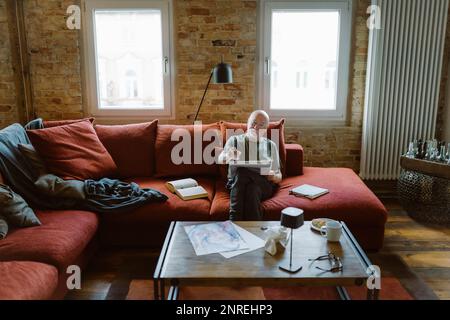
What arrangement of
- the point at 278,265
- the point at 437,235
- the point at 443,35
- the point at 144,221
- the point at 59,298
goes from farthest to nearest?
the point at 443,35 < the point at 437,235 < the point at 144,221 < the point at 59,298 < the point at 278,265

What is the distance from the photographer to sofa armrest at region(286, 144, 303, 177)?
11.6ft

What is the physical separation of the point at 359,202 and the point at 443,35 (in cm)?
198

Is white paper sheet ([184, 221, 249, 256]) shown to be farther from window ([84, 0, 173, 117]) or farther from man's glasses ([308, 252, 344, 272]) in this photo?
window ([84, 0, 173, 117])

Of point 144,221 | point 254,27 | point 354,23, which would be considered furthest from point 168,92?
point 354,23

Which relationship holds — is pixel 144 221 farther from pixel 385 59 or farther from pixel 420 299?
pixel 385 59

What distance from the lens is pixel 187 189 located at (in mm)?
3094

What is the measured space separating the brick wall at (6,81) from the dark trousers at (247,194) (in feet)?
7.81

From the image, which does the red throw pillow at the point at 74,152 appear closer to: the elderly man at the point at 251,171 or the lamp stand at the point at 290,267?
the elderly man at the point at 251,171

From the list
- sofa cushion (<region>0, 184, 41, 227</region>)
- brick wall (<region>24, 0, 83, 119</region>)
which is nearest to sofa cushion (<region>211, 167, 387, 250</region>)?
sofa cushion (<region>0, 184, 41, 227</region>)

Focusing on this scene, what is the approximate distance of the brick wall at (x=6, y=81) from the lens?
3824mm

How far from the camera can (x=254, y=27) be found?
389cm

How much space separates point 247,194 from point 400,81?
80.5 inches

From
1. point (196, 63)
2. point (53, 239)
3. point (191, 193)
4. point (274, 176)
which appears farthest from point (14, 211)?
point (196, 63)

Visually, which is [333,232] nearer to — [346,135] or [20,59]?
[346,135]
